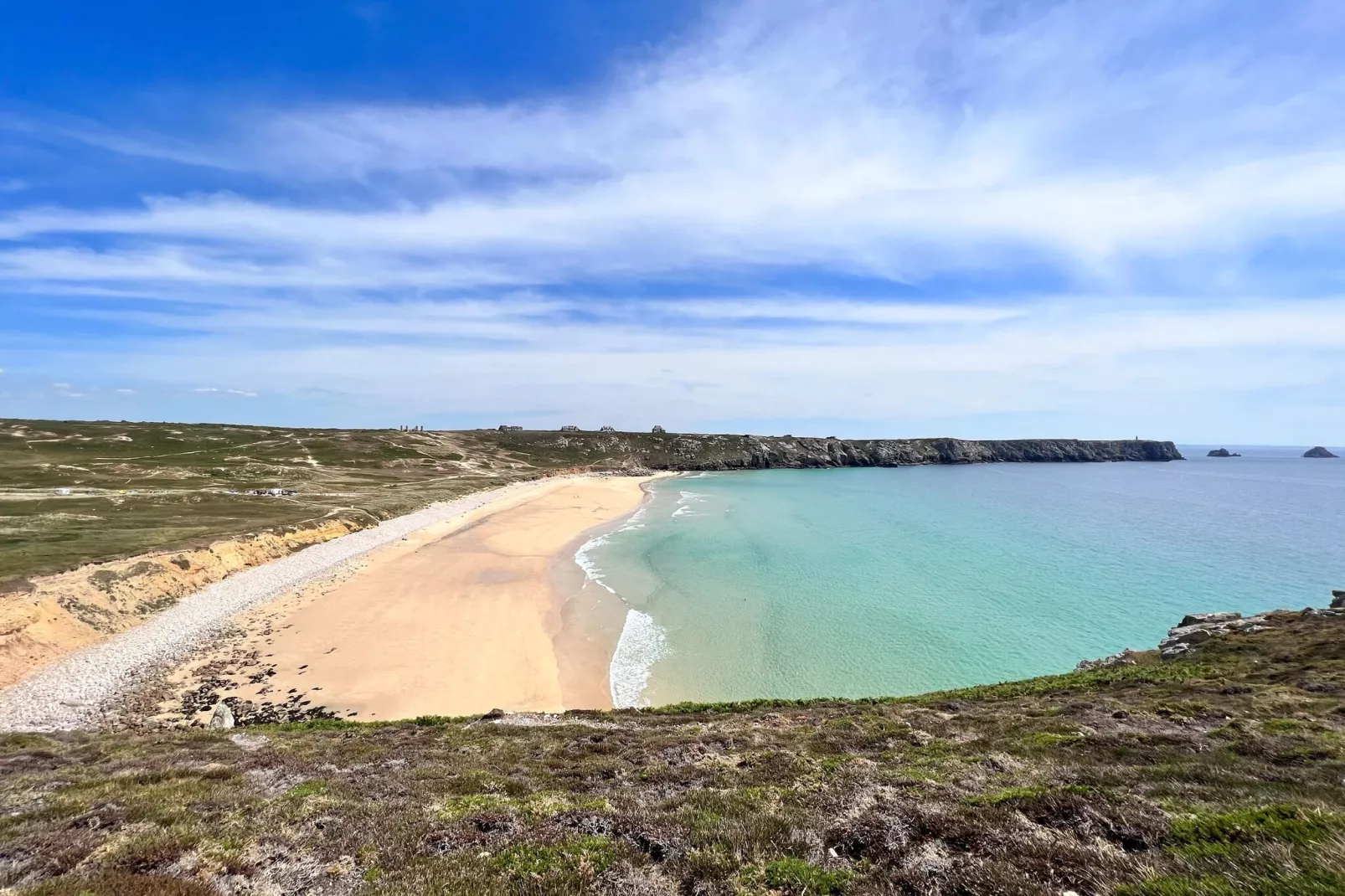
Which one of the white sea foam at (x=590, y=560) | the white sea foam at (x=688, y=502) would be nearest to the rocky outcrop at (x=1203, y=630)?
the white sea foam at (x=590, y=560)

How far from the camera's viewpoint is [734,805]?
10805 millimetres

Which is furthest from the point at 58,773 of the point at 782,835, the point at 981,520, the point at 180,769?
the point at 981,520

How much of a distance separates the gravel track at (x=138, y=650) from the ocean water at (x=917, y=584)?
72.8 feet

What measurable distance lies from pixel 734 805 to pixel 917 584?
40844 mm

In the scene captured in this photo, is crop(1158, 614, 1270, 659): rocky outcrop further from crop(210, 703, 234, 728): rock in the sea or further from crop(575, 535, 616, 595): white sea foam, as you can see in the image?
crop(210, 703, 234, 728): rock in the sea

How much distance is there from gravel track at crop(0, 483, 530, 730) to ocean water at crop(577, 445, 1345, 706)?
22.2 metres

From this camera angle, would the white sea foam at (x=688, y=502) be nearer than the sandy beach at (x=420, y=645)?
No

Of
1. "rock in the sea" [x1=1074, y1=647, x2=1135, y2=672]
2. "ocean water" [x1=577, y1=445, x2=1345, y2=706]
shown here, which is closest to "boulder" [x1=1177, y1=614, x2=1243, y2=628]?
"ocean water" [x1=577, y1=445, x2=1345, y2=706]

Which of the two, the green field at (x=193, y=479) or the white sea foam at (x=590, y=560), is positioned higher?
the green field at (x=193, y=479)

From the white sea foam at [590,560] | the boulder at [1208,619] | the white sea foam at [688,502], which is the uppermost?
the boulder at [1208,619]

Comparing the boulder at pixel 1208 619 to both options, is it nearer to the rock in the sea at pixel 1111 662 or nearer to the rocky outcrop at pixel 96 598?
the rock in the sea at pixel 1111 662

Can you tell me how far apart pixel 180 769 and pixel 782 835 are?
15134 millimetres

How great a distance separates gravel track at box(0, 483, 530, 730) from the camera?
853 inches

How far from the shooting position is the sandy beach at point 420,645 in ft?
82.3
